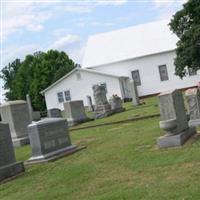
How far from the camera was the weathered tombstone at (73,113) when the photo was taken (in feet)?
91.9

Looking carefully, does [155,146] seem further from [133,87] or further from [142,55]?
[142,55]

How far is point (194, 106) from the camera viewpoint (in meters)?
15.8

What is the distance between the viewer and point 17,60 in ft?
354

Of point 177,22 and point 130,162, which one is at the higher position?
point 177,22

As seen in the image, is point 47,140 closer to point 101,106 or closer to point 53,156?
point 53,156

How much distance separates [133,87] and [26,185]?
24.1 meters

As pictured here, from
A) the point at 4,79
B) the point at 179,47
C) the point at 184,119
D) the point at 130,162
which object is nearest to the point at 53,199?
the point at 130,162

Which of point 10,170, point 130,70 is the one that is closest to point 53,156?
point 10,170

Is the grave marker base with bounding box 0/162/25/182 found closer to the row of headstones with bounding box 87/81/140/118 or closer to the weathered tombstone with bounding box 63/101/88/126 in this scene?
the weathered tombstone with bounding box 63/101/88/126

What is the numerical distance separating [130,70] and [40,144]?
3714 cm

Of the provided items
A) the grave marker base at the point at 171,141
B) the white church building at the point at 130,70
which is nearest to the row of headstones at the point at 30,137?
the grave marker base at the point at 171,141

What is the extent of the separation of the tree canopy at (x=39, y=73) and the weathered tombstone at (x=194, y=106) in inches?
1870

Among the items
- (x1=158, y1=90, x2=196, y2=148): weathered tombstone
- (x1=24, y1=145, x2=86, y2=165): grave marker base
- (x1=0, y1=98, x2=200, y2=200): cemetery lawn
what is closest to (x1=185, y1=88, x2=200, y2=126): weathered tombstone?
(x1=158, y1=90, x2=196, y2=148): weathered tombstone

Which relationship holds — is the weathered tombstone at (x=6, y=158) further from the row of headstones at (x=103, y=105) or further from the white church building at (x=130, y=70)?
the white church building at (x=130, y=70)
